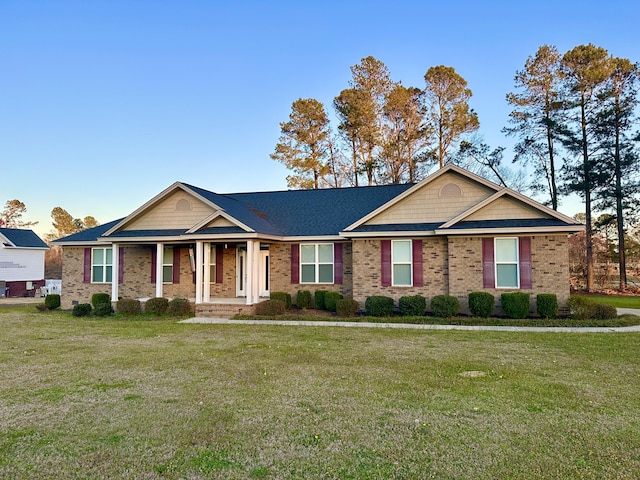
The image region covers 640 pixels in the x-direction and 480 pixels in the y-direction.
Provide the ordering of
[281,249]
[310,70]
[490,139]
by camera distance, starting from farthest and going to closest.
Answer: [490,139], [310,70], [281,249]

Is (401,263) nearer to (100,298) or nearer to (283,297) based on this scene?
(283,297)

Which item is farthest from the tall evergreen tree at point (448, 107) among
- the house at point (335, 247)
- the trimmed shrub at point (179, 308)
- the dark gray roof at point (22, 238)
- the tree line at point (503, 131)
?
the dark gray roof at point (22, 238)

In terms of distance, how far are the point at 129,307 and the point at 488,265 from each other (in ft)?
43.9

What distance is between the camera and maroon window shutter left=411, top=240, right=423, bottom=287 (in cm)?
1520

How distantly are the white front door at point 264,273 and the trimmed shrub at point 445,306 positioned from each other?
688 cm

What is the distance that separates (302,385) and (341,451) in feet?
7.79

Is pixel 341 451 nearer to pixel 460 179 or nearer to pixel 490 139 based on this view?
pixel 460 179

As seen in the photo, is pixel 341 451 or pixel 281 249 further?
pixel 281 249

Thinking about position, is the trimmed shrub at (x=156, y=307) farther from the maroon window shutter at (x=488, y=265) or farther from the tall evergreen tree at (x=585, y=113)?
the tall evergreen tree at (x=585, y=113)

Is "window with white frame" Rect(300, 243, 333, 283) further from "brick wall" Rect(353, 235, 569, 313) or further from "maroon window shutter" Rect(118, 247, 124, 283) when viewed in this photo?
"maroon window shutter" Rect(118, 247, 124, 283)

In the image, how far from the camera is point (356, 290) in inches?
620

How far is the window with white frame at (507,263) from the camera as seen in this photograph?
14.2 m

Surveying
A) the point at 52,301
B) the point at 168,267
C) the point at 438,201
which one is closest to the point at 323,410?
the point at 438,201

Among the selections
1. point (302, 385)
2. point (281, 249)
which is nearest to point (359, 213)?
point (281, 249)
